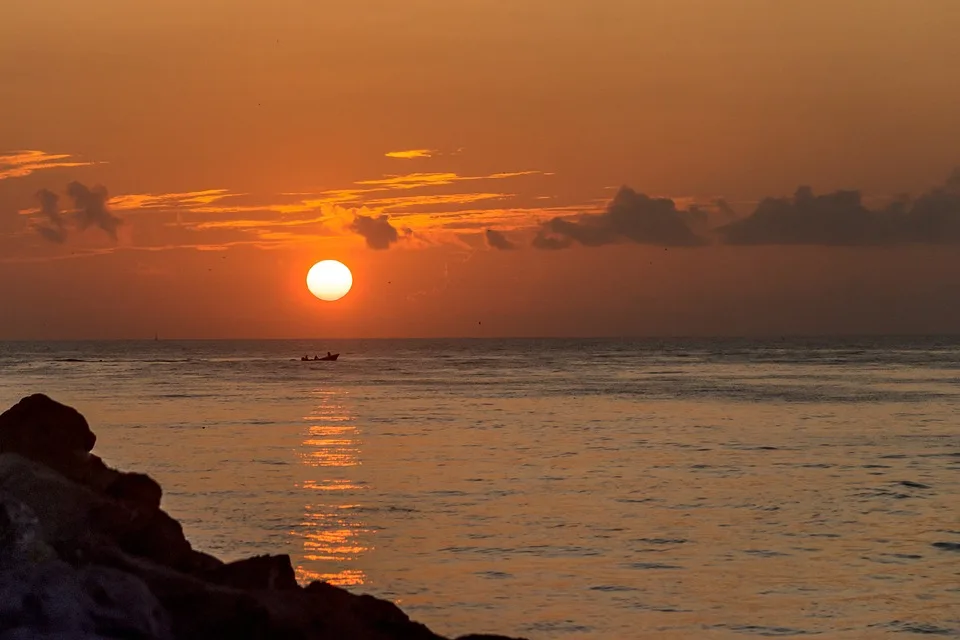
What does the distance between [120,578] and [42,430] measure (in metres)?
4.00

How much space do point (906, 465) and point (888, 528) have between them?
33.2 feet

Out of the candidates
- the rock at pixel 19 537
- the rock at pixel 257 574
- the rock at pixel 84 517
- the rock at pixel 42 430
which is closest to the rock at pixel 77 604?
the rock at pixel 19 537

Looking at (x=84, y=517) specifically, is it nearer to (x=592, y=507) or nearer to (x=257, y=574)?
(x=257, y=574)

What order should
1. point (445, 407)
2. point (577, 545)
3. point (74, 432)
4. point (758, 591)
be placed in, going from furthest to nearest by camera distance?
point (445, 407)
point (577, 545)
point (758, 591)
point (74, 432)

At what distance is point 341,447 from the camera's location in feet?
123

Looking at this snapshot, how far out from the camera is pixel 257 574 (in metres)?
12.8

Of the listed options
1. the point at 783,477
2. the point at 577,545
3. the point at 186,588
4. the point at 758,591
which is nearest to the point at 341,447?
the point at 783,477

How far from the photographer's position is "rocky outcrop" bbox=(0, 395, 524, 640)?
35.0 feet

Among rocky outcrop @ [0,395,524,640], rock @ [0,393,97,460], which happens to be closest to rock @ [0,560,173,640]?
rocky outcrop @ [0,395,524,640]

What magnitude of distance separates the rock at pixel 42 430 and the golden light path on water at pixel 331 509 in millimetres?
4623

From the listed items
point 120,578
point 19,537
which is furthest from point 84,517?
point 120,578

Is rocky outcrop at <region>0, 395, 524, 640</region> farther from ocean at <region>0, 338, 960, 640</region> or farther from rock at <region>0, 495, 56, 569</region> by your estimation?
ocean at <region>0, 338, 960, 640</region>

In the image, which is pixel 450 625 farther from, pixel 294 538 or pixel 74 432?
pixel 294 538

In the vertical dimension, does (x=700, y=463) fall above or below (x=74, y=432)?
below
